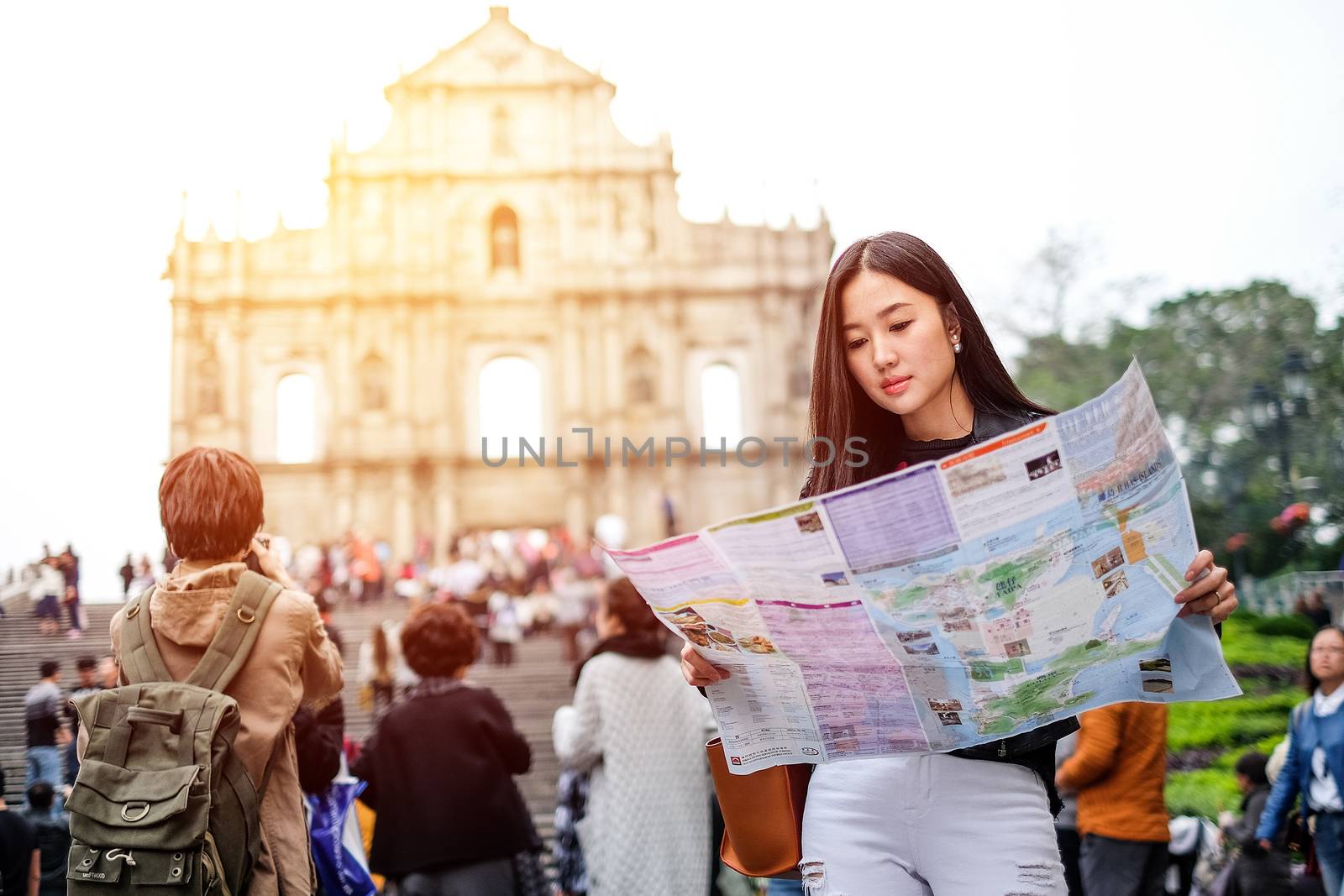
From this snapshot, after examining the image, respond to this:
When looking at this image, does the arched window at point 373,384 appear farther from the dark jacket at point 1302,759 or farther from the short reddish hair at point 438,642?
the dark jacket at point 1302,759

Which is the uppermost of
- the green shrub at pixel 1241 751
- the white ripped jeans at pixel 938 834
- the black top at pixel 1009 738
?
the black top at pixel 1009 738

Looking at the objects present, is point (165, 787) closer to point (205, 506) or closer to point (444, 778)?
point (205, 506)

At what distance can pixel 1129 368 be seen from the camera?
1664 millimetres

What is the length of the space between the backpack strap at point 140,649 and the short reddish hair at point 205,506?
0.42ft

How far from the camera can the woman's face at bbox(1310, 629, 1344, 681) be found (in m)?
4.27

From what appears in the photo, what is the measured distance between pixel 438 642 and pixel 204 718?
5.65ft

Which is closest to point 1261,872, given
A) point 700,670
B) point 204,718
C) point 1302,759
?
point 1302,759

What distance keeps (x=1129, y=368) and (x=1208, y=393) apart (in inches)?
828

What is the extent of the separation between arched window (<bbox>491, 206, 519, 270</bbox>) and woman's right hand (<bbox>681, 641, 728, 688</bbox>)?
23.1 metres

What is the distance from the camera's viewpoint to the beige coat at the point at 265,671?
97.3 inches

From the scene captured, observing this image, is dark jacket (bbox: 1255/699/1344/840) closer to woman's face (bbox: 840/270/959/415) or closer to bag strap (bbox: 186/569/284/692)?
woman's face (bbox: 840/270/959/415)

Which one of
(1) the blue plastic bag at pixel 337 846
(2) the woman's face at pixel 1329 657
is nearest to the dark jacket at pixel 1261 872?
(2) the woman's face at pixel 1329 657

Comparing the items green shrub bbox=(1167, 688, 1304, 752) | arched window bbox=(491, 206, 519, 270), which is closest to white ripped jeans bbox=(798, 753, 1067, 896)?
green shrub bbox=(1167, 688, 1304, 752)

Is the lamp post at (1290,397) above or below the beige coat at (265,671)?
above
